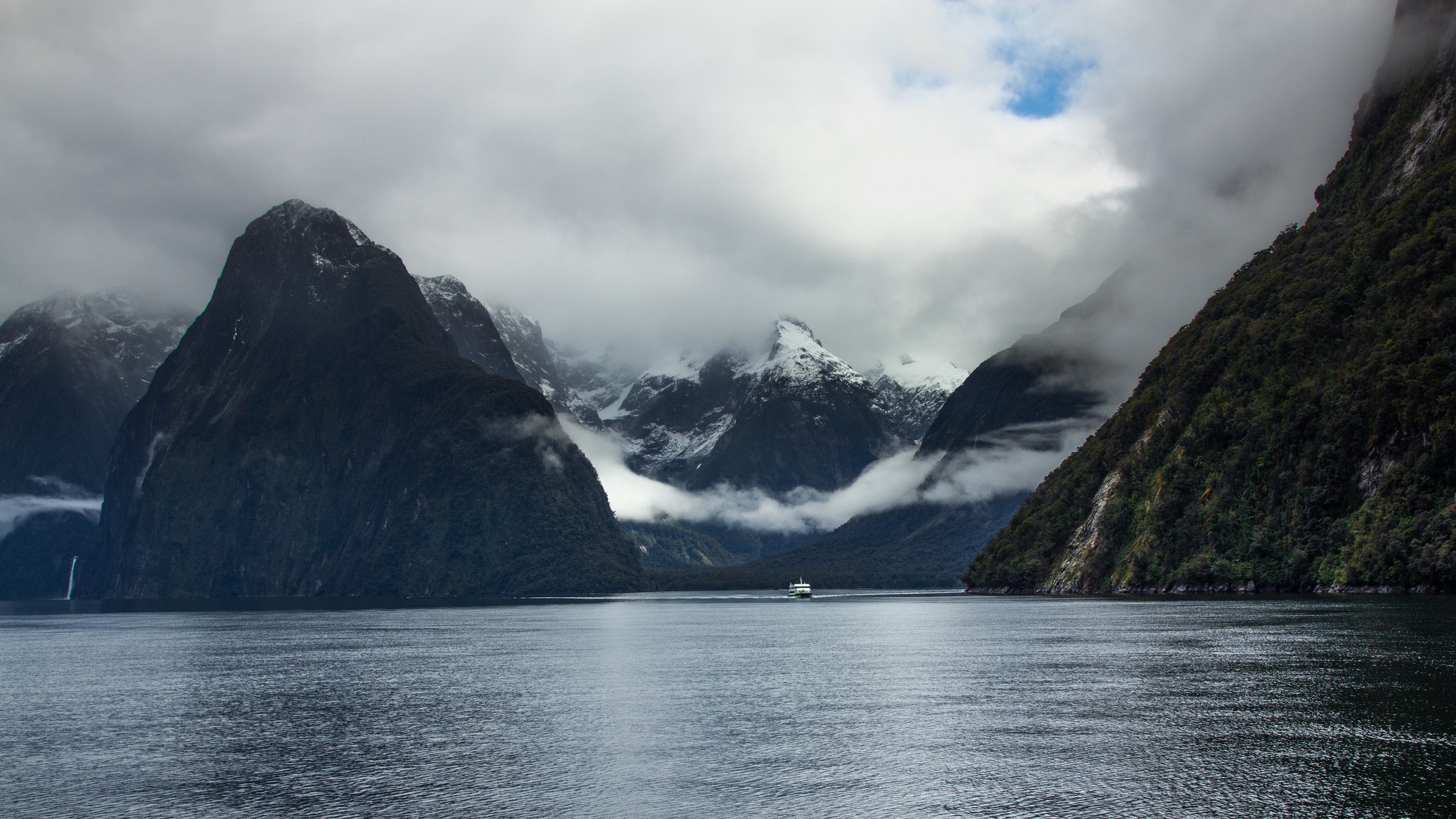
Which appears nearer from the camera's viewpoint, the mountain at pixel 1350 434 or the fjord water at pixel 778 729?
the fjord water at pixel 778 729

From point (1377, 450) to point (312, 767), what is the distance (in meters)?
150

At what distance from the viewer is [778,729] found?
59.4m

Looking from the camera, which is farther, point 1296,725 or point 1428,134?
point 1428,134

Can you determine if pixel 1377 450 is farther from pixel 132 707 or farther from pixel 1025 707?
pixel 132 707

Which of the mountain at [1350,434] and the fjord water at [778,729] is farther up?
the mountain at [1350,434]

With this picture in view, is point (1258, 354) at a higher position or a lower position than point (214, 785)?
higher

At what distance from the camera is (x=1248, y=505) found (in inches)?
7205

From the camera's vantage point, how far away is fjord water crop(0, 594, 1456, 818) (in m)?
42.8

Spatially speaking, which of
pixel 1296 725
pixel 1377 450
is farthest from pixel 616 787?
pixel 1377 450

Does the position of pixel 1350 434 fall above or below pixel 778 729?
above

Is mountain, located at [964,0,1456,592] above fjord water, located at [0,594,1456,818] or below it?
above

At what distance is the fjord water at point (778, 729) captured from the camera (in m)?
42.8

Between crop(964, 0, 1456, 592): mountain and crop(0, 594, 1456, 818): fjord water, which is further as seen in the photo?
crop(964, 0, 1456, 592): mountain

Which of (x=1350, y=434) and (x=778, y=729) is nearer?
(x=778, y=729)
